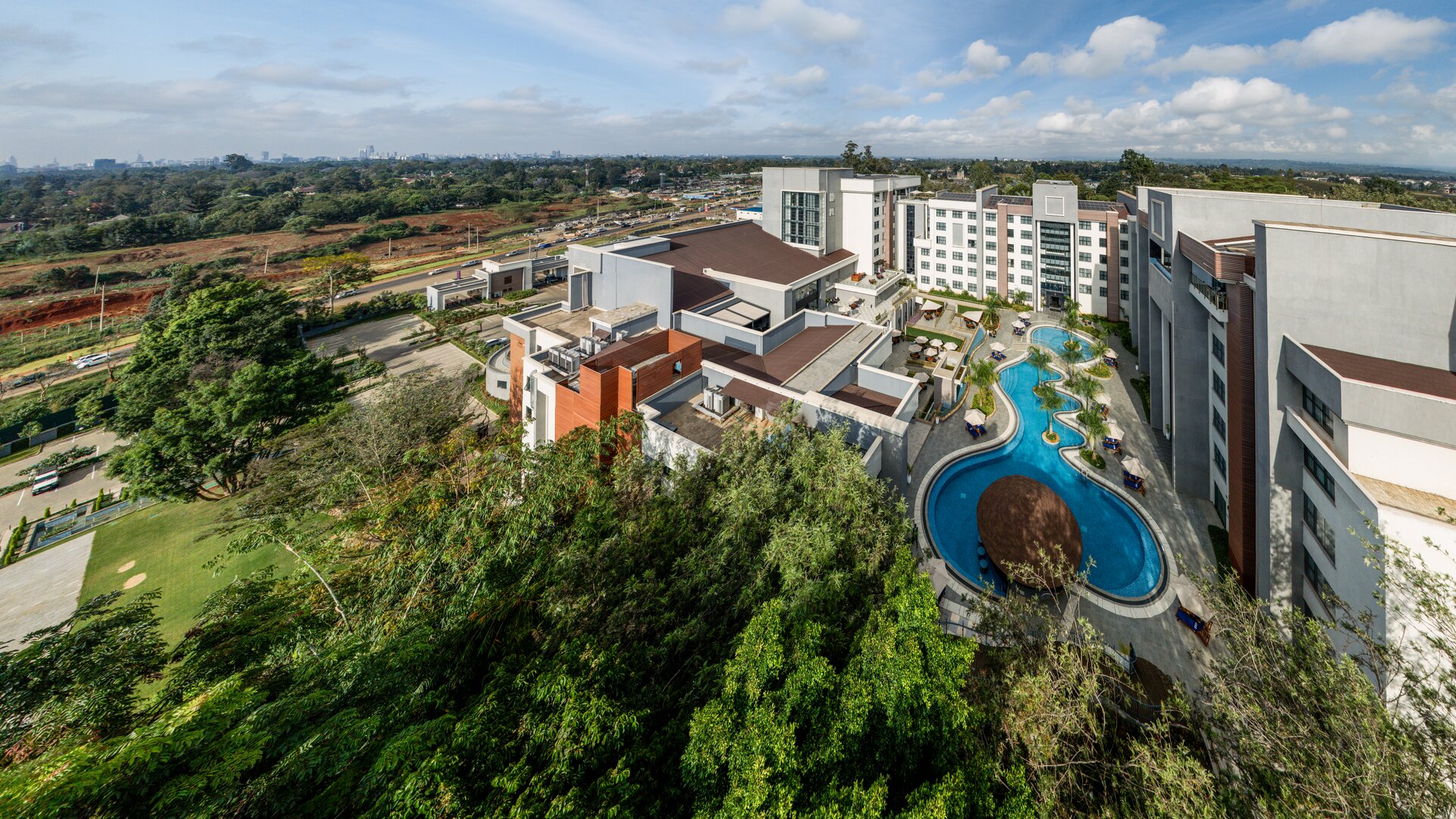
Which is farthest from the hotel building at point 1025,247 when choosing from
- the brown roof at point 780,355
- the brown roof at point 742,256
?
the brown roof at point 780,355

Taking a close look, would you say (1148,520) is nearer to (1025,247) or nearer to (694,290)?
(694,290)

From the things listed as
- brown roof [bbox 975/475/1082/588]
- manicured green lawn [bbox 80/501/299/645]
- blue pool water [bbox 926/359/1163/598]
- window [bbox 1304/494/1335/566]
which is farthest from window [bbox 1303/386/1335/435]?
manicured green lawn [bbox 80/501/299/645]

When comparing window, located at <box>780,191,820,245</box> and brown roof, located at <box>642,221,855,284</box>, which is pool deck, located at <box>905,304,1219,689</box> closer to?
brown roof, located at <box>642,221,855,284</box>

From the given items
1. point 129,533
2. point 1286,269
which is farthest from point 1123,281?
point 129,533

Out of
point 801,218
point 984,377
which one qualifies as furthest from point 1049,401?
point 801,218

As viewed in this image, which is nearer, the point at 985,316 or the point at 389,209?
the point at 985,316

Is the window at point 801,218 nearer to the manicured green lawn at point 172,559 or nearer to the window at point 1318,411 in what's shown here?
the window at point 1318,411

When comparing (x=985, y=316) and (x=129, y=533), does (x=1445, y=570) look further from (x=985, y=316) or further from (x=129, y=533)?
(x=129, y=533)
